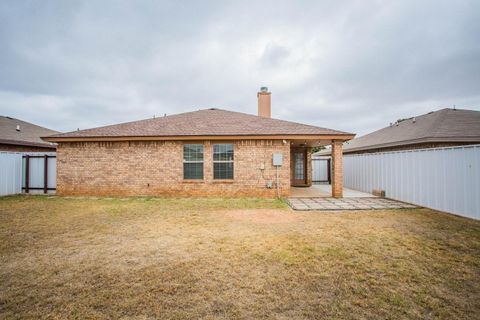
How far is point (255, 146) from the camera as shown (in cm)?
1028

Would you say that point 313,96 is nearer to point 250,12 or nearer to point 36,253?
point 250,12

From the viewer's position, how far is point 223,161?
1039 cm

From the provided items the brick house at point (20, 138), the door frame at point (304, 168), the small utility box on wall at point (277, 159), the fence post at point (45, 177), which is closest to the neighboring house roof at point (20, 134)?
the brick house at point (20, 138)

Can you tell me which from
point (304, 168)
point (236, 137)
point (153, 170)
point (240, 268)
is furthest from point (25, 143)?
point (304, 168)

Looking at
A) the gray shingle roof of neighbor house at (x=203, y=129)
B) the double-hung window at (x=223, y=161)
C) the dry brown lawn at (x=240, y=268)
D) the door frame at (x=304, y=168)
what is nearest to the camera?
the dry brown lawn at (x=240, y=268)

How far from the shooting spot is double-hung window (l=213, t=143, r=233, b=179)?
10383 millimetres

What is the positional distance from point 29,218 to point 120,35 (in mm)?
12399

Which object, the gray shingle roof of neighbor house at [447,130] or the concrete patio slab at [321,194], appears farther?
the concrete patio slab at [321,194]

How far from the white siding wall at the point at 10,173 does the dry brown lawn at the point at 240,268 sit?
7072 mm

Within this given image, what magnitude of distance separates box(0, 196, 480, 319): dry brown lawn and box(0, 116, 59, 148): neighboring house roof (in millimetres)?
11299

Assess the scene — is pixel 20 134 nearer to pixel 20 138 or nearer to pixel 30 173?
pixel 20 138

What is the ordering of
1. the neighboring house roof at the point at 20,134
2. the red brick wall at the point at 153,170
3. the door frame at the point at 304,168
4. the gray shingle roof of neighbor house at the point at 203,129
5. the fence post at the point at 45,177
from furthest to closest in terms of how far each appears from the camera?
the door frame at the point at 304,168 → the neighboring house roof at the point at 20,134 → the fence post at the point at 45,177 → the red brick wall at the point at 153,170 → the gray shingle roof of neighbor house at the point at 203,129

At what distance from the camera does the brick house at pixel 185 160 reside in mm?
10195

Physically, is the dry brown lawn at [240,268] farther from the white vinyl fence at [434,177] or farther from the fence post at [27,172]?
the fence post at [27,172]
